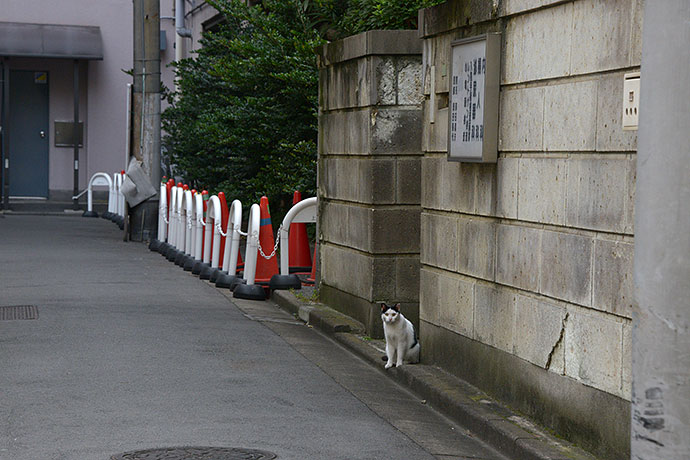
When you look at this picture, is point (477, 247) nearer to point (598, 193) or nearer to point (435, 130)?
point (435, 130)

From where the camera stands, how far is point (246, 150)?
1762cm

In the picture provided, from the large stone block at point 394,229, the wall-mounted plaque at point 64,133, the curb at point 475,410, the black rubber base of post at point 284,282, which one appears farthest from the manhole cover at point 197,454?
the wall-mounted plaque at point 64,133

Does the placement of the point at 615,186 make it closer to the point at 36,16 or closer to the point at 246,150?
the point at 246,150

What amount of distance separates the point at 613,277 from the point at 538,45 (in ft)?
5.58

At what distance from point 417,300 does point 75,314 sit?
349 centimetres

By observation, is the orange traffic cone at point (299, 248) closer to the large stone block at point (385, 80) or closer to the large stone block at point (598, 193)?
the large stone block at point (385, 80)

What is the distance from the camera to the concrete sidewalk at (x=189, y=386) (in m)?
6.40

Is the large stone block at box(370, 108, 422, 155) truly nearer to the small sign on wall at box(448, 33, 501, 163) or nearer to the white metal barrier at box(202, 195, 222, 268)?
the small sign on wall at box(448, 33, 501, 163)

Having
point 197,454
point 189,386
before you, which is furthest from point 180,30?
point 197,454

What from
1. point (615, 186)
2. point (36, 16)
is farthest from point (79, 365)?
point (36, 16)

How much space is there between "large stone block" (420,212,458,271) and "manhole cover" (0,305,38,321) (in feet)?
14.1

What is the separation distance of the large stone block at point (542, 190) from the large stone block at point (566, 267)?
13cm

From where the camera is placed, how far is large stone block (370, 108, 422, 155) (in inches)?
392

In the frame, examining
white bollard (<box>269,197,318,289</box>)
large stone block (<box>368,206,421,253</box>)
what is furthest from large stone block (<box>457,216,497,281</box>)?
white bollard (<box>269,197,318,289</box>)
